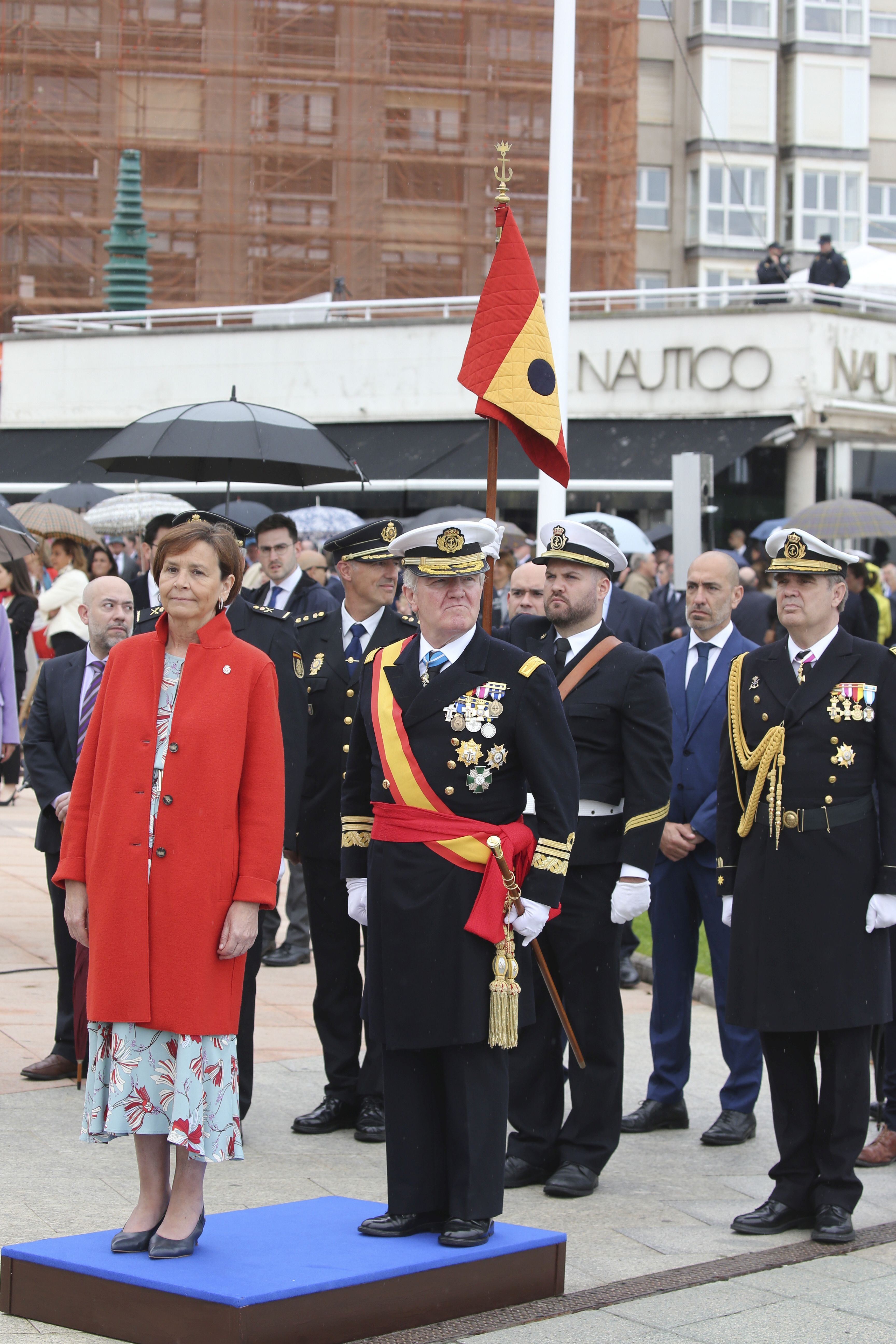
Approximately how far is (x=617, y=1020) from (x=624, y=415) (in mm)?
23386

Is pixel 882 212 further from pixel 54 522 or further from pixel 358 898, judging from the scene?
pixel 358 898

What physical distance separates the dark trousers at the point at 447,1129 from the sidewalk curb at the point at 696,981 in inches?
154

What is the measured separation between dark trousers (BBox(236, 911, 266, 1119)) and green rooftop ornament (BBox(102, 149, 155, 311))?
30.8 metres

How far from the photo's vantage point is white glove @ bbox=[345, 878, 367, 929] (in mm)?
5172

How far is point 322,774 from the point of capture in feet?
22.1

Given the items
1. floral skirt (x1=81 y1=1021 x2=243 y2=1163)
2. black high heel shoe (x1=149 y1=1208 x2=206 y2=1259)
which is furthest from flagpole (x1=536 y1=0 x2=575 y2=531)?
black high heel shoe (x1=149 y1=1208 x2=206 y2=1259)

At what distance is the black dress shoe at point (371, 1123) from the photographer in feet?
21.0

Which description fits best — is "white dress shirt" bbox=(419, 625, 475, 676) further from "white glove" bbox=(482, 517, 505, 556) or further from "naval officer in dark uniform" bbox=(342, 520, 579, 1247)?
"white glove" bbox=(482, 517, 505, 556)

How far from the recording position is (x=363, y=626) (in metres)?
6.79

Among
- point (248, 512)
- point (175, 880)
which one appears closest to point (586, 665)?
point (175, 880)

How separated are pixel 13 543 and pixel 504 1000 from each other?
21.7 ft

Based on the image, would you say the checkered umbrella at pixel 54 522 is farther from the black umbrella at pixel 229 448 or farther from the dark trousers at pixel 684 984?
the dark trousers at pixel 684 984

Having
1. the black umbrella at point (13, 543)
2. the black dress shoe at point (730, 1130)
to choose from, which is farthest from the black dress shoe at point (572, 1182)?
the black umbrella at point (13, 543)

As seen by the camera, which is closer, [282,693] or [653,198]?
[282,693]
